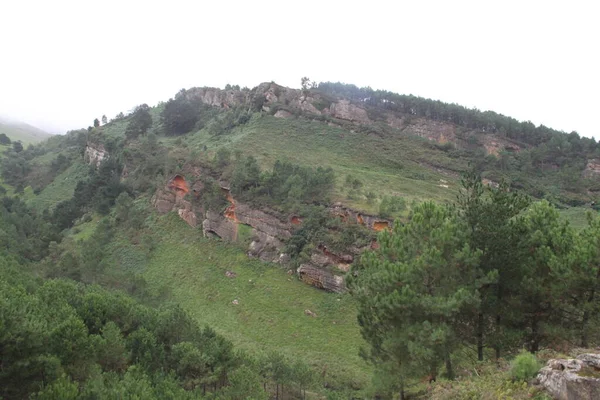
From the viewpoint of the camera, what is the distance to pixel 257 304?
33812 mm

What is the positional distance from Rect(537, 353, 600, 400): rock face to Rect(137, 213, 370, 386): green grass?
14.9m

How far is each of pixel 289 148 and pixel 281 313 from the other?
33.1 meters

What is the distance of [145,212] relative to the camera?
4878 centimetres

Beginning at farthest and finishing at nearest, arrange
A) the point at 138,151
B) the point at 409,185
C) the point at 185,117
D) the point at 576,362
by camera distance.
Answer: the point at 185,117, the point at 138,151, the point at 409,185, the point at 576,362

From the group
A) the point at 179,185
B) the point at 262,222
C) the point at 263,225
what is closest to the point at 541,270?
the point at 263,225

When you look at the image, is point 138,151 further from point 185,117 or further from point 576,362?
point 576,362

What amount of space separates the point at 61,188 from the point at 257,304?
52.6 meters

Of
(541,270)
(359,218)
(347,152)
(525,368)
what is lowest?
(525,368)

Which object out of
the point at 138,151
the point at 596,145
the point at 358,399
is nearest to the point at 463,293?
the point at 358,399

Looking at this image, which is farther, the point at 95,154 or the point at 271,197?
the point at 95,154

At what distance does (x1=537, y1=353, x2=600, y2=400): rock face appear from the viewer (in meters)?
9.95

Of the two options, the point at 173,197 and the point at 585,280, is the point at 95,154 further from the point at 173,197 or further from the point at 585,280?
the point at 585,280

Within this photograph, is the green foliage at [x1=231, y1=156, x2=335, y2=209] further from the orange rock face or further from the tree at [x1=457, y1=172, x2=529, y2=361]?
the tree at [x1=457, y1=172, x2=529, y2=361]

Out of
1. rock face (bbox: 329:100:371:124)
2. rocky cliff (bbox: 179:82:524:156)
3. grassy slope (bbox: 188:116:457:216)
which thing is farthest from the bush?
rock face (bbox: 329:100:371:124)
